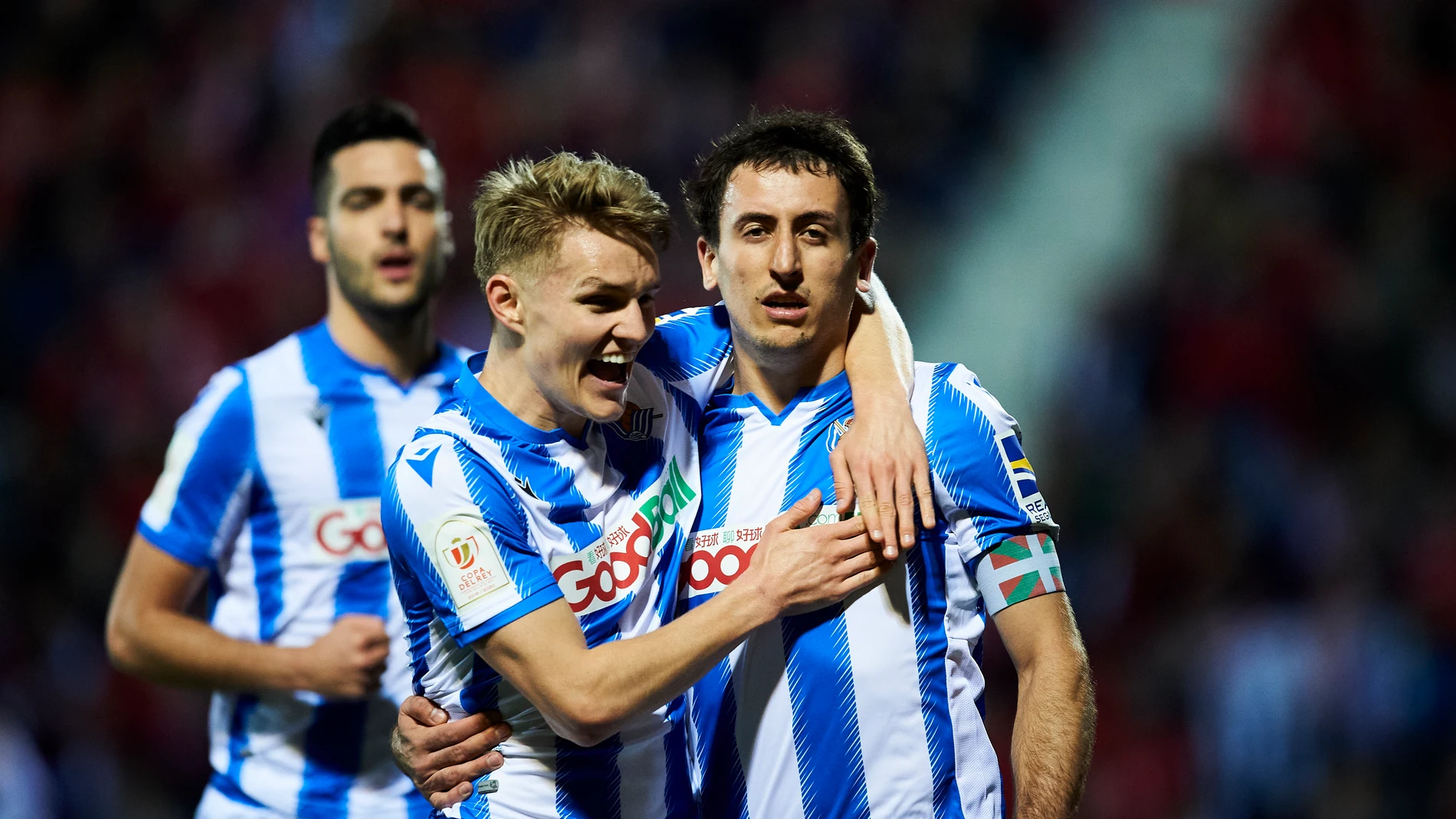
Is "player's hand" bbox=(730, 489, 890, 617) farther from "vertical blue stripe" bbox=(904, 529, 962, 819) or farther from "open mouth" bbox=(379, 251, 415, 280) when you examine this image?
"open mouth" bbox=(379, 251, 415, 280)

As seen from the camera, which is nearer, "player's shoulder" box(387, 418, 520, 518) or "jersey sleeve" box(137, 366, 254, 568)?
"player's shoulder" box(387, 418, 520, 518)

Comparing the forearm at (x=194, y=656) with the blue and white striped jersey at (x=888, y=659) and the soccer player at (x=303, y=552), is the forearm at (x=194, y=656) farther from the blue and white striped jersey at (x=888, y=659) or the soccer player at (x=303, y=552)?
the blue and white striped jersey at (x=888, y=659)

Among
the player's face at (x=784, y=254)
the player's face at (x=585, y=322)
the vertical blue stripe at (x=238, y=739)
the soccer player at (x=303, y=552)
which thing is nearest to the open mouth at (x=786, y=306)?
the player's face at (x=784, y=254)

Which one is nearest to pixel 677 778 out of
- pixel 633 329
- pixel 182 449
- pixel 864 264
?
pixel 633 329

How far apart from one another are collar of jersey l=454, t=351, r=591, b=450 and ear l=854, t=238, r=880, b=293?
611mm

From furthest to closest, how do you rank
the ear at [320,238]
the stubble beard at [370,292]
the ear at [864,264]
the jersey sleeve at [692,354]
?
the ear at [320,238]
the stubble beard at [370,292]
the jersey sleeve at [692,354]
the ear at [864,264]

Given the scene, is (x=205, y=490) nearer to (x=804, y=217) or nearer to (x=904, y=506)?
(x=804, y=217)

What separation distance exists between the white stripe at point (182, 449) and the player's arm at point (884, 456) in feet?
5.24

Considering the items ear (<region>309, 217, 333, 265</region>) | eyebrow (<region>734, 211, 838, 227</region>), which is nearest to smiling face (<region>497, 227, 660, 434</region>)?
eyebrow (<region>734, 211, 838, 227</region>)

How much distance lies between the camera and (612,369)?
2.55 metres

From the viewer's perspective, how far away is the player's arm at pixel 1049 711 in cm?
239

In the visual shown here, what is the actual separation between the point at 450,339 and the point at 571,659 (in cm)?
568

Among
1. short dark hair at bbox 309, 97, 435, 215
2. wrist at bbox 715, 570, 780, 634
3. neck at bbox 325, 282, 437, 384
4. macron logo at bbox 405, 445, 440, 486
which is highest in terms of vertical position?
short dark hair at bbox 309, 97, 435, 215

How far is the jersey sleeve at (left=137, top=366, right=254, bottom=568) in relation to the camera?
10.9 ft
